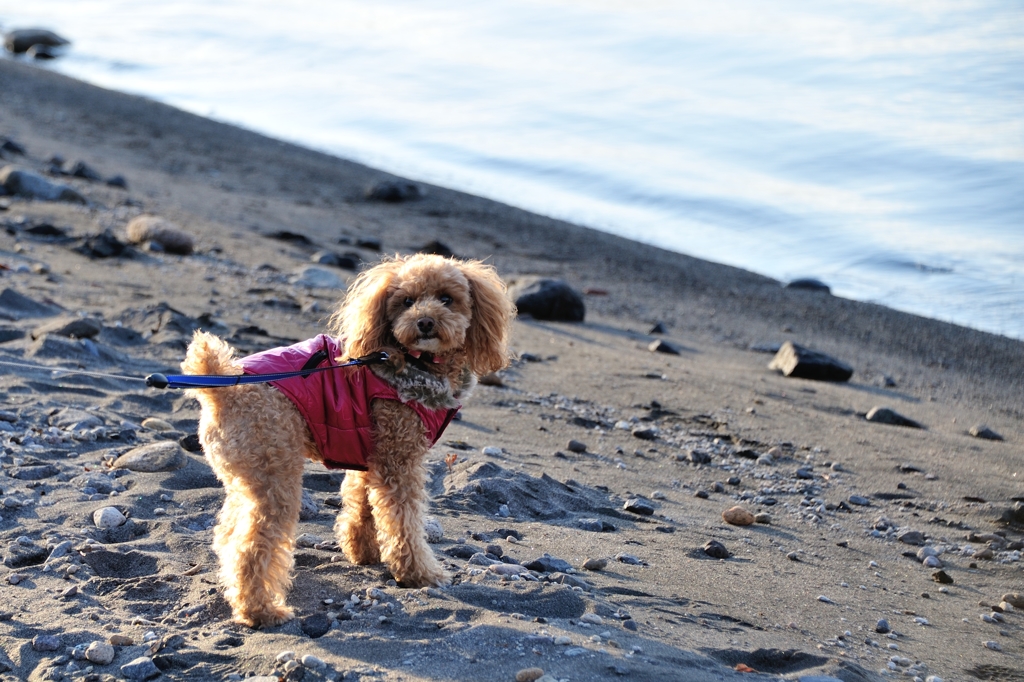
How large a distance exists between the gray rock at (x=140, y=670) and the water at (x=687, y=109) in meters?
12.6

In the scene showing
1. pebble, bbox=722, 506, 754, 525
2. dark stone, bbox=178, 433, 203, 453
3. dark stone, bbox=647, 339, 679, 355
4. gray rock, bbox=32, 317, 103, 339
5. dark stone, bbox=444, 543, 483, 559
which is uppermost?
dark stone, bbox=647, 339, 679, 355

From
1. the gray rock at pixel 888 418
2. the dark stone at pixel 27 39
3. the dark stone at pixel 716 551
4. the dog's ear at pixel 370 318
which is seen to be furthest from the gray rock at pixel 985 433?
the dark stone at pixel 27 39

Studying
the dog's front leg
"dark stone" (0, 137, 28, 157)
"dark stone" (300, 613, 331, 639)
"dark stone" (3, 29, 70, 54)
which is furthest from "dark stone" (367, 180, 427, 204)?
Answer: "dark stone" (3, 29, 70, 54)

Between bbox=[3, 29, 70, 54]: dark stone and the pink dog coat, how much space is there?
31674 mm

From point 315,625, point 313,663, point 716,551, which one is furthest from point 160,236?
point 313,663

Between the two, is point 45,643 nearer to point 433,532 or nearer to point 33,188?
point 433,532

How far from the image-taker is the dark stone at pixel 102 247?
10117 mm

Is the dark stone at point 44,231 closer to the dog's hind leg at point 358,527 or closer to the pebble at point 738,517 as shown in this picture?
the dog's hind leg at point 358,527

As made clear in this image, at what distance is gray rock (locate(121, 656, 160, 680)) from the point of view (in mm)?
3922

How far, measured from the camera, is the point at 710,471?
23.6 ft

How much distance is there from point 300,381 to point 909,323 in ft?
34.4

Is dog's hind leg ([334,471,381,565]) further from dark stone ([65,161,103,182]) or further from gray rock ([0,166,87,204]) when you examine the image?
dark stone ([65,161,103,182])

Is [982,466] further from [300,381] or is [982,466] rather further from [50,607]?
[50,607]

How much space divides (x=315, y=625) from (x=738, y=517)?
116 inches
